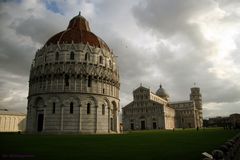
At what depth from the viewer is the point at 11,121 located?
95.6 m

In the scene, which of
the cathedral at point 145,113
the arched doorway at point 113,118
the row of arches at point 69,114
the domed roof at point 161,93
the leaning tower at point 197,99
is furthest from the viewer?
the leaning tower at point 197,99

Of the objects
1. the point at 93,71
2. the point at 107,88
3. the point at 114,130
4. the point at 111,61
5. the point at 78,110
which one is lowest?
the point at 114,130

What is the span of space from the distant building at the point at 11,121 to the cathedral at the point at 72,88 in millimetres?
51898

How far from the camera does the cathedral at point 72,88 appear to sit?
1711 inches

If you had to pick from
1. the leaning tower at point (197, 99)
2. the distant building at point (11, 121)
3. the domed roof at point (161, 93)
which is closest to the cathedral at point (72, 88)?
the distant building at point (11, 121)

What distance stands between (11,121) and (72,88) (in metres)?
63.5

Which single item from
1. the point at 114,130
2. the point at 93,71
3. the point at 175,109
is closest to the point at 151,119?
the point at 175,109

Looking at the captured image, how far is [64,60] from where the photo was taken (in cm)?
4597

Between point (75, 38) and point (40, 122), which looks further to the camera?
point (75, 38)

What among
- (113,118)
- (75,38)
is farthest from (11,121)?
(75,38)

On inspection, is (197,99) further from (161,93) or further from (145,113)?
(145,113)

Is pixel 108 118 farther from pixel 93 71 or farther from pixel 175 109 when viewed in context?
pixel 175 109

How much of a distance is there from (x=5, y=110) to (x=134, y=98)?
5328 cm

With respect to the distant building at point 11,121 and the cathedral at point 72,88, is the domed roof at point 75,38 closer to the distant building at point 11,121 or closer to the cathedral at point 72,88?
the cathedral at point 72,88
